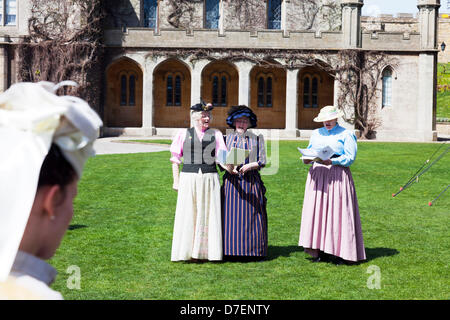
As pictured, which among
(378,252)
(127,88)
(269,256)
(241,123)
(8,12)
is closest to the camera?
(241,123)

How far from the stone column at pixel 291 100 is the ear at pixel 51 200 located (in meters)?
29.2

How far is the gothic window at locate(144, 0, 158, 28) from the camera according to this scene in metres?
34.0

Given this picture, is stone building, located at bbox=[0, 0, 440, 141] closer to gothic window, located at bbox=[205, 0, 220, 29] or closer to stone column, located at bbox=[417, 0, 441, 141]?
stone column, located at bbox=[417, 0, 441, 141]

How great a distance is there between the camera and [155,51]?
3017 cm

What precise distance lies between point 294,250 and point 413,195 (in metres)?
5.57

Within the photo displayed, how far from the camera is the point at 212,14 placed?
113 feet

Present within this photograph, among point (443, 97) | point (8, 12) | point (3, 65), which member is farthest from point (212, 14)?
point (443, 97)

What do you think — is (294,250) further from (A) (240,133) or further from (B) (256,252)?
(A) (240,133)

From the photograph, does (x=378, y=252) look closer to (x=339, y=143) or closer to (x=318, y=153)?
(x=339, y=143)

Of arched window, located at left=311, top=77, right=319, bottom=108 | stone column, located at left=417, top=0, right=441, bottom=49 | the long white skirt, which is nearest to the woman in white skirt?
the long white skirt

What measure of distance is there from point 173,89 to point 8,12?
9.35m

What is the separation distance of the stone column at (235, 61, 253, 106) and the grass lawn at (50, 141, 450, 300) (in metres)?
17.2
